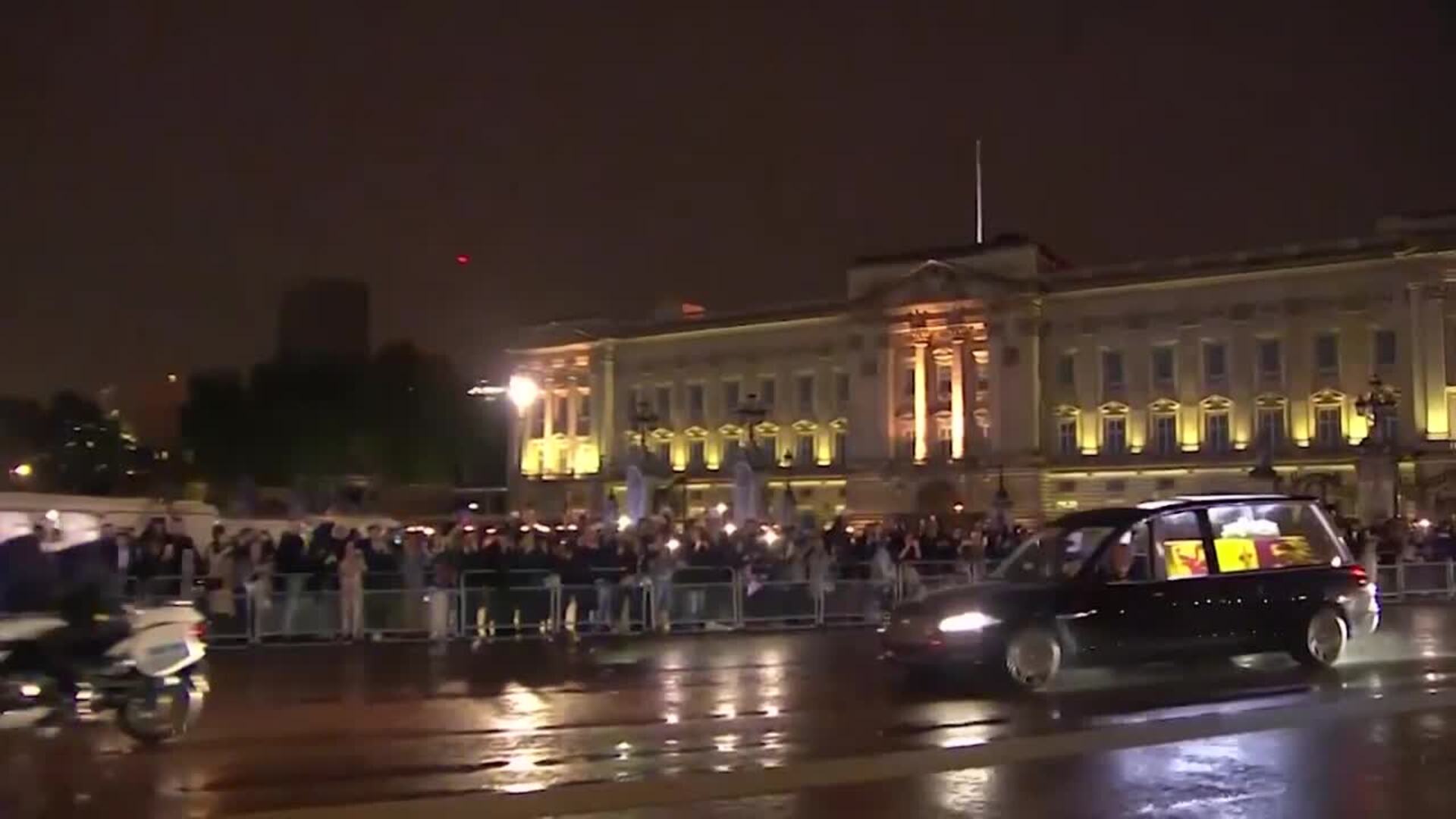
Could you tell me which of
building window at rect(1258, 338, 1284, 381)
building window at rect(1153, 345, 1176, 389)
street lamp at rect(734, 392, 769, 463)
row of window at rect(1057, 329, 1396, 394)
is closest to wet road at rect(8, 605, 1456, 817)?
street lamp at rect(734, 392, 769, 463)

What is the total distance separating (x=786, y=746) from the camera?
13391 millimetres

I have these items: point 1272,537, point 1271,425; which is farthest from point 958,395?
point 1272,537

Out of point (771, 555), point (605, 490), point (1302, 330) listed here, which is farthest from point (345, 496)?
point (771, 555)

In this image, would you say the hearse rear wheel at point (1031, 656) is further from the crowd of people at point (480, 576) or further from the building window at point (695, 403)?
the building window at point (695, 403)

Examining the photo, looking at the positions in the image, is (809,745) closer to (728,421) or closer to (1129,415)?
(1129,415)

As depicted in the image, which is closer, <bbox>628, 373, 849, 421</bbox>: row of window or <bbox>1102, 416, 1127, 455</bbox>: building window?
<bbox>1102, 416, 1127, 455</bbox>: building window

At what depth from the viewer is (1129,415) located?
102m

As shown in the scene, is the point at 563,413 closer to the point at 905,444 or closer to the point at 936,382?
the point at 905,444

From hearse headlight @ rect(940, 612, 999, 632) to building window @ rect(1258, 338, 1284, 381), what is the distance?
278ft

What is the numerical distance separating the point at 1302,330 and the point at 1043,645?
277 feet

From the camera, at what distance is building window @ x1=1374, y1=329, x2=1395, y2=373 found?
91.7 meters

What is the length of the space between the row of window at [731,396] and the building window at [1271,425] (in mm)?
27535

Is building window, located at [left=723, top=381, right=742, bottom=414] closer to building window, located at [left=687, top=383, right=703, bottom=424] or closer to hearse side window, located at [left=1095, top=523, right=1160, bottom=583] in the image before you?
building window, located at [left=687, top=383, right=703, bottom=424]

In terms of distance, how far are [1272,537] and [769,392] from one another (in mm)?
96646
